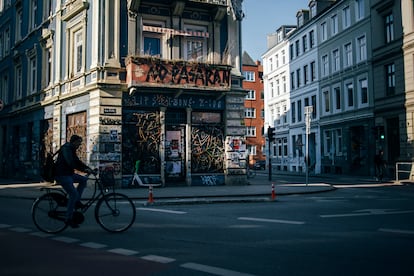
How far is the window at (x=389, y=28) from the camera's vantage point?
32.7 metres

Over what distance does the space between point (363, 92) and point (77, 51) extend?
23778mm

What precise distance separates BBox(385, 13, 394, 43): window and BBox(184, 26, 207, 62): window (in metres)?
16.5

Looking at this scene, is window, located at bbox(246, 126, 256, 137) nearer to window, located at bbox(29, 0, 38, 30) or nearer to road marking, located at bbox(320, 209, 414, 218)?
window, located at bbox(29, 0, 38, 30)

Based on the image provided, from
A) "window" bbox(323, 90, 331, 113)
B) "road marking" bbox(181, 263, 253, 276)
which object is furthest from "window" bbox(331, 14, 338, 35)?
"road marking" bbox(181, 263, 253, 276)

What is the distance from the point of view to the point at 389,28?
109ft

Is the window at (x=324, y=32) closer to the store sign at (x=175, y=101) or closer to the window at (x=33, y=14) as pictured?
the store sign at (x=175, y=101)

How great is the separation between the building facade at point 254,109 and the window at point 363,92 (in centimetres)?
3384

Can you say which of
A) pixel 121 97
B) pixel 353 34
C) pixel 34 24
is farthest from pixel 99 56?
pixel 353 34

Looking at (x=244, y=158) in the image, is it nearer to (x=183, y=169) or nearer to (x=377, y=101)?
(x=183, y=169)

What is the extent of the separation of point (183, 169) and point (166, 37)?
6594 millimetres

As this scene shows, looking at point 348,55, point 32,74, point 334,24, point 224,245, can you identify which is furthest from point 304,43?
point 224,245

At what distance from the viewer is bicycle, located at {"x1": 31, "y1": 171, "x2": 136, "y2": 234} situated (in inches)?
347

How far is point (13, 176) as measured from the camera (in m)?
33.1

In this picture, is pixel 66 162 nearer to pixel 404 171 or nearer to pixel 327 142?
pixel 404 171
